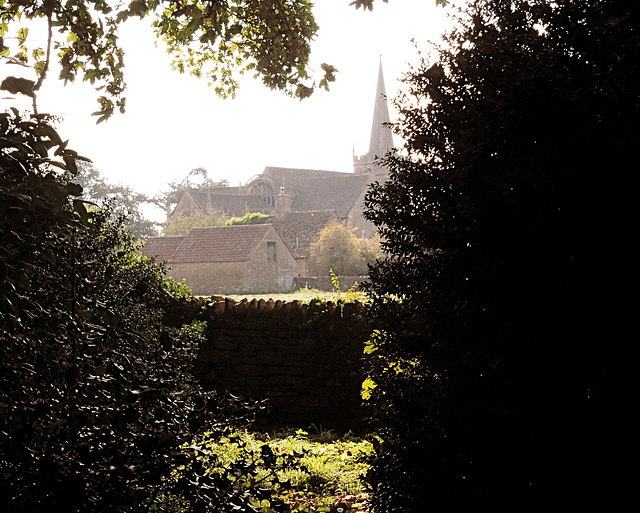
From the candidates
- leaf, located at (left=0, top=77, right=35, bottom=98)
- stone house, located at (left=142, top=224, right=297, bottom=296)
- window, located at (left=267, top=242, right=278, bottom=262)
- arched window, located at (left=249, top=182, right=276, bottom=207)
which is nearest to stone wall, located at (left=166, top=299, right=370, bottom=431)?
leaf, located at (left=0, top=77, right=35, bottom=98)

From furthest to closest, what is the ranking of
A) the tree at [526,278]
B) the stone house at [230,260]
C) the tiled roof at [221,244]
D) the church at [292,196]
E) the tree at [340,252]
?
1. the church at [292,196]
2. the tree at [340,252]
3. the tiled roof at [221,244]
4. the stone house at [230,260]
5. the tree at [526,278]

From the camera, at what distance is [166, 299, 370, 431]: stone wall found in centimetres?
1002

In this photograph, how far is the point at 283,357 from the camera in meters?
10.3

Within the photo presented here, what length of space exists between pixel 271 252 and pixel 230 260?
12.4 feet

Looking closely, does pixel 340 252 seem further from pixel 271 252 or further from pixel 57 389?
pixel 57 389

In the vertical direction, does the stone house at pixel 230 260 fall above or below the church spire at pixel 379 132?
below

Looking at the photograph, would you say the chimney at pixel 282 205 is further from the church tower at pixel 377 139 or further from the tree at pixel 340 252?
the church tower at pixel 377 139

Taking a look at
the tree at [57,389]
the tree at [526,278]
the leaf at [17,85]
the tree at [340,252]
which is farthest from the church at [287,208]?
the leaf at [17,85]

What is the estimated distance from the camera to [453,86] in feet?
14.1

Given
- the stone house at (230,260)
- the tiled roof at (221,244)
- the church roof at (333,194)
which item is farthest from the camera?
the church roof at (333,194)

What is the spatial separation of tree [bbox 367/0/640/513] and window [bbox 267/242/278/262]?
44.1 metres

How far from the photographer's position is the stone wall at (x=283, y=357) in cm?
1002

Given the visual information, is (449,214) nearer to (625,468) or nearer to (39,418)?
(625,468)

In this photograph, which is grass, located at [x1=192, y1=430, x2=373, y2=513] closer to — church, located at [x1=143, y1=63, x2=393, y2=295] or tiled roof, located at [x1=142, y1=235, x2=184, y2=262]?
church, located at [x1=143, y1=63, x2=393, y2=295]
